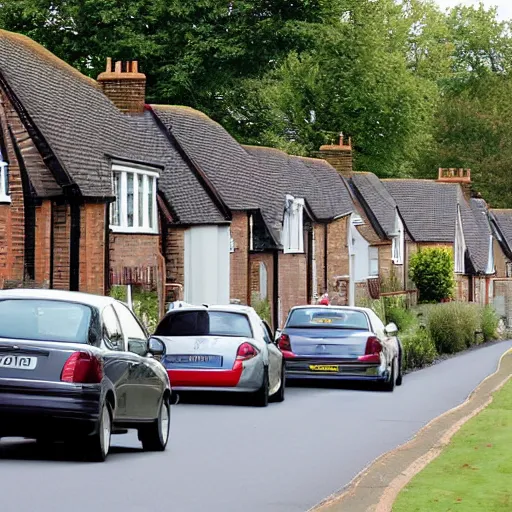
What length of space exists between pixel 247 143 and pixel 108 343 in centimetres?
5101

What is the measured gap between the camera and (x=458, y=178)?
297ft

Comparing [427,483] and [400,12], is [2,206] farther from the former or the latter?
[400,12]

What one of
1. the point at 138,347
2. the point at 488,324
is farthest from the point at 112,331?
the point at 488,324

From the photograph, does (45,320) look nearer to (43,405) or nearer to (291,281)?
(43,405)

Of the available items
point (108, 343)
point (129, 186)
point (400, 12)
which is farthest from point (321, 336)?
point (400, 12)

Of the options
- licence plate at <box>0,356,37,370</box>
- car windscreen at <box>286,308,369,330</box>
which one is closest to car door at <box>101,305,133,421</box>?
licence plate at <box>0,356,37,370</box>

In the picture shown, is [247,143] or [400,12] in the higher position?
[400,12]

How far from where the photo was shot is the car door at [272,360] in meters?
24.0

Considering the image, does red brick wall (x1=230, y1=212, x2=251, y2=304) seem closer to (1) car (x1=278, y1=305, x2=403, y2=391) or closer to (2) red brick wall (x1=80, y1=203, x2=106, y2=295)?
(2) red brick wall (x1=80, y1=203, x2=106, y2=295)

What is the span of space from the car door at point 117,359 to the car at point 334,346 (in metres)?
13.6

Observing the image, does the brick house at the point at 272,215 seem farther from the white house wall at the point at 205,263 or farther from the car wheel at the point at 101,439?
the car wheel at the point at 101,439

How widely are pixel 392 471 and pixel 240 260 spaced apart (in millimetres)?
→ 34999

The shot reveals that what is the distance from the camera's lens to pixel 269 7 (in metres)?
60.6

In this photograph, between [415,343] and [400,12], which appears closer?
[415,343]
